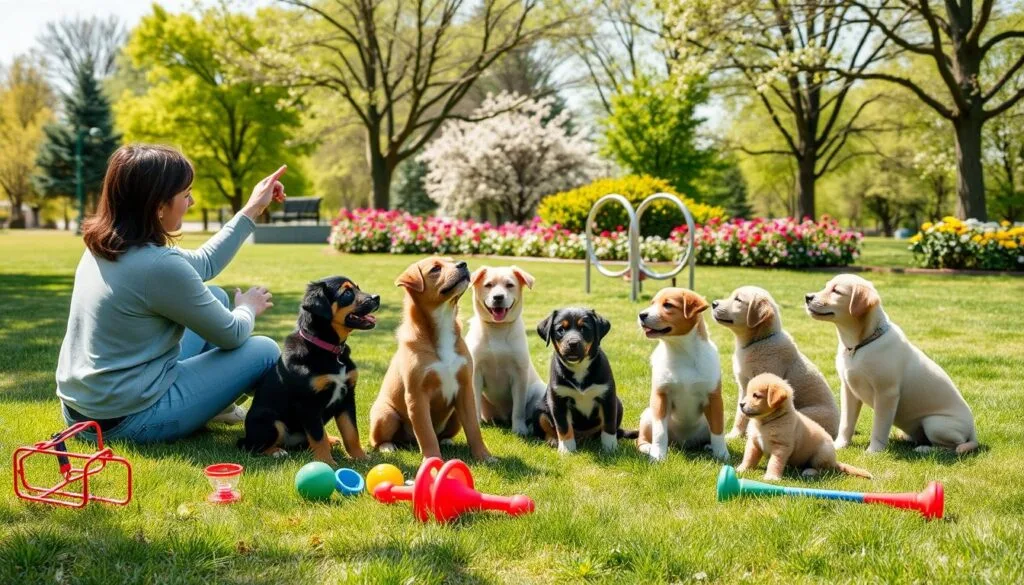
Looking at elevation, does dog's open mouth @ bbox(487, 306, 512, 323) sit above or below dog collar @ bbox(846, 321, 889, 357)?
above

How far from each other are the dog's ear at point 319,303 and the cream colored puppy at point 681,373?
1.83 meters

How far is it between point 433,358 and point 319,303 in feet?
2.40

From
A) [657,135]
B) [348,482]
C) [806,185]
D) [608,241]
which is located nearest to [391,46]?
[657,135]

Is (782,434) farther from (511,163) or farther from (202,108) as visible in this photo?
(202,108)

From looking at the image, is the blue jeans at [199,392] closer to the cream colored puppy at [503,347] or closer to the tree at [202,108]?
the cream colored puppy at [503,347]

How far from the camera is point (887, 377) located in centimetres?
480

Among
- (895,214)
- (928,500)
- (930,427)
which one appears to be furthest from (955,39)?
(895,214)

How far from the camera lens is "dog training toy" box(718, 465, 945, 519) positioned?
3502mm

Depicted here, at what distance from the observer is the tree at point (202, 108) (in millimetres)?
40000

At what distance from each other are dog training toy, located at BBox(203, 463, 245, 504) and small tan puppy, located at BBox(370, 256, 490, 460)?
1111 mm

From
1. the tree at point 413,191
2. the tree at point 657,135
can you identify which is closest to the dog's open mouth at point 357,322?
the tree at point 657,135

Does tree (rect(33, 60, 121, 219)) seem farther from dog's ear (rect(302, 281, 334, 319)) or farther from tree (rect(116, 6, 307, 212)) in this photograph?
dog's ear (rect(302, 281, 334, 319))

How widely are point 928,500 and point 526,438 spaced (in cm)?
251

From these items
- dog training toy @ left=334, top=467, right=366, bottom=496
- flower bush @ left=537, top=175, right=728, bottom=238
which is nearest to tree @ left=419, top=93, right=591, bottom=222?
flower bush @ left=537, top=175, right=728, bottom=238
